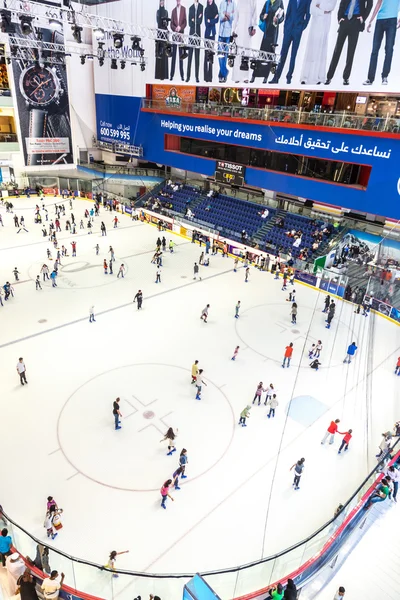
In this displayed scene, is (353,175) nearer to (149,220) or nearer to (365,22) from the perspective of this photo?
(365,22)

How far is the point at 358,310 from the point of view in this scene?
20.0 m

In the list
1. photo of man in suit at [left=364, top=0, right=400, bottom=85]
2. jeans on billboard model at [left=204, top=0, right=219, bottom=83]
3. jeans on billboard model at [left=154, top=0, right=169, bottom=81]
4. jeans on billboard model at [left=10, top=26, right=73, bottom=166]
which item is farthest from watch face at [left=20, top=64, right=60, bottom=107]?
photo of man in suit at [left=364, top=0, right=400, bottom=85]

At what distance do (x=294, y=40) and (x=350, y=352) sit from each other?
20.6m

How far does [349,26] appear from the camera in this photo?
72.2 feet

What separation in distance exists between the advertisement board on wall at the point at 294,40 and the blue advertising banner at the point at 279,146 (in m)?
2.86

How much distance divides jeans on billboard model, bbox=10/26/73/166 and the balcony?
36.0ft

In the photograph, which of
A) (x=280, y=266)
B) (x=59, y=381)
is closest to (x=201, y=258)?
(x=280, y=266)

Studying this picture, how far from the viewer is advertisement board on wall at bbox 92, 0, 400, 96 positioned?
21.0m

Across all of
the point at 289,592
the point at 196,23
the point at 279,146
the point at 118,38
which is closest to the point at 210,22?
the point at 196,23

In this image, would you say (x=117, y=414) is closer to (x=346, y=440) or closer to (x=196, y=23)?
(x=346, y=440)

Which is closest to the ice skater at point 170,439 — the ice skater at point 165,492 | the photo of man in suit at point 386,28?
the ice skater at point 165,492

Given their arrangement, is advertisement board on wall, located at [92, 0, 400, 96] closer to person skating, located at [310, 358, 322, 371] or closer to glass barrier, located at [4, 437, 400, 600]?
person skating, located at [310, 358, 322, 371]

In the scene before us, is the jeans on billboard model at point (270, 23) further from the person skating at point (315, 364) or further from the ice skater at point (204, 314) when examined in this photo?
the person skating at point (315, 364)

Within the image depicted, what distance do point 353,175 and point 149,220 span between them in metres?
16.3
